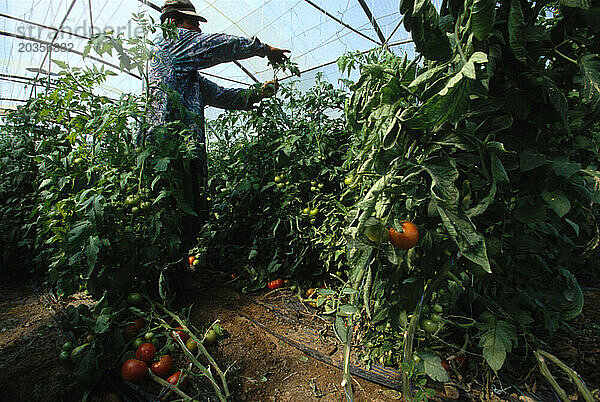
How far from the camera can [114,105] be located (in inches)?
57.8

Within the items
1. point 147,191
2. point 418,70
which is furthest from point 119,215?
point 418,70

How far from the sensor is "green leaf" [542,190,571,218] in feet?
2.62

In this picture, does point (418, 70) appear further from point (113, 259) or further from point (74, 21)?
point (74, 21)

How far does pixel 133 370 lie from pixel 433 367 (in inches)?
42.4

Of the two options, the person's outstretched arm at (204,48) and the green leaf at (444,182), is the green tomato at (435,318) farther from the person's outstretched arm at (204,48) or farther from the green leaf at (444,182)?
the person's outstretched arm at (204,48)

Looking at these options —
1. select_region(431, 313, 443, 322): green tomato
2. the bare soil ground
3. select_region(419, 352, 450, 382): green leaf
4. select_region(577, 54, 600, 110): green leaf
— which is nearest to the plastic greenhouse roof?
the bare soil ground

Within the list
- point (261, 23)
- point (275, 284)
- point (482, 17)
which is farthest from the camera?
point (261, 23)

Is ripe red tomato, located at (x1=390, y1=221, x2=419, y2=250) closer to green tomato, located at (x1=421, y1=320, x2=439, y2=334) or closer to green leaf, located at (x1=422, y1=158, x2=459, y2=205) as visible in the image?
green leaf, located at (x1=422, y1=158, x2=459, y2=205)

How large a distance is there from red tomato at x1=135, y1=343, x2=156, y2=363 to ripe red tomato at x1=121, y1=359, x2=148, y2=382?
0.06 metres

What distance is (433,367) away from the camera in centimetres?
88

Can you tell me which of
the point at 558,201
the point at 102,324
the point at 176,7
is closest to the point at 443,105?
the point at 558,201

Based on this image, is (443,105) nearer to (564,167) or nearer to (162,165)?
(564,167)

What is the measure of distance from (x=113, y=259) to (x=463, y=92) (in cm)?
154

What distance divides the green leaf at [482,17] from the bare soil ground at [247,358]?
1148 millimetres
